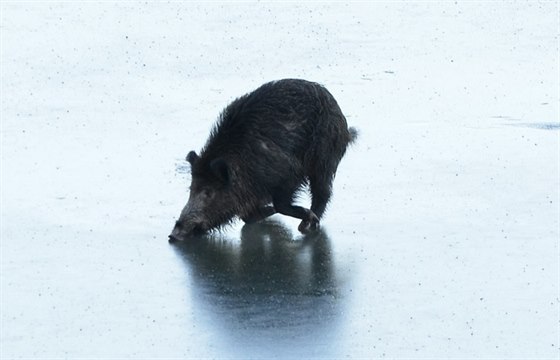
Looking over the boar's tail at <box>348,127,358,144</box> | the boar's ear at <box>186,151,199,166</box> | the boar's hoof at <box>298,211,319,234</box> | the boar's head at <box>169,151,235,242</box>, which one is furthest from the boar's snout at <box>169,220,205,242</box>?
the boar's tail at <box>348,127,358,144</box>

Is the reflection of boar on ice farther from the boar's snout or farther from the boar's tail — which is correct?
the boar's tail

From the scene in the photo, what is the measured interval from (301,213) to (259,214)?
1.28 feet

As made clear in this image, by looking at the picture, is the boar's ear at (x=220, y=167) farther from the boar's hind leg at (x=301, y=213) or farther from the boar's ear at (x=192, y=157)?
the boar's hind leg at (x=301, y=213)

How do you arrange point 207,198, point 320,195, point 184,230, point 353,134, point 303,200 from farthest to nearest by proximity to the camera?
point 353,134, point 303,200, point 320,195, point 207,198, point 184,230

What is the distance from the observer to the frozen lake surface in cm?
920

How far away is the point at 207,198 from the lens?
11328 mm

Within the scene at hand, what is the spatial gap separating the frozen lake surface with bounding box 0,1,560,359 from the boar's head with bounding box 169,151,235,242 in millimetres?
175

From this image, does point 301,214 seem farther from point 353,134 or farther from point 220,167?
point 353,134

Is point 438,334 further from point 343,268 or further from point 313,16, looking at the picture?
point 313,16

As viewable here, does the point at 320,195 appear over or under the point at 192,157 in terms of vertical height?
under

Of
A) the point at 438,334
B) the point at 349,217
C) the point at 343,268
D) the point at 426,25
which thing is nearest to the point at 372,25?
the point at 426,25

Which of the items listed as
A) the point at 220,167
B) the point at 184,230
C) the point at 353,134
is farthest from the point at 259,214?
the point at 353,134

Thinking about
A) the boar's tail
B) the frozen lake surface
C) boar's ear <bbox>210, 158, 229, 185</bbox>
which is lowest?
the frozen lake surface

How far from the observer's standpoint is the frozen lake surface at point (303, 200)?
9.20m
